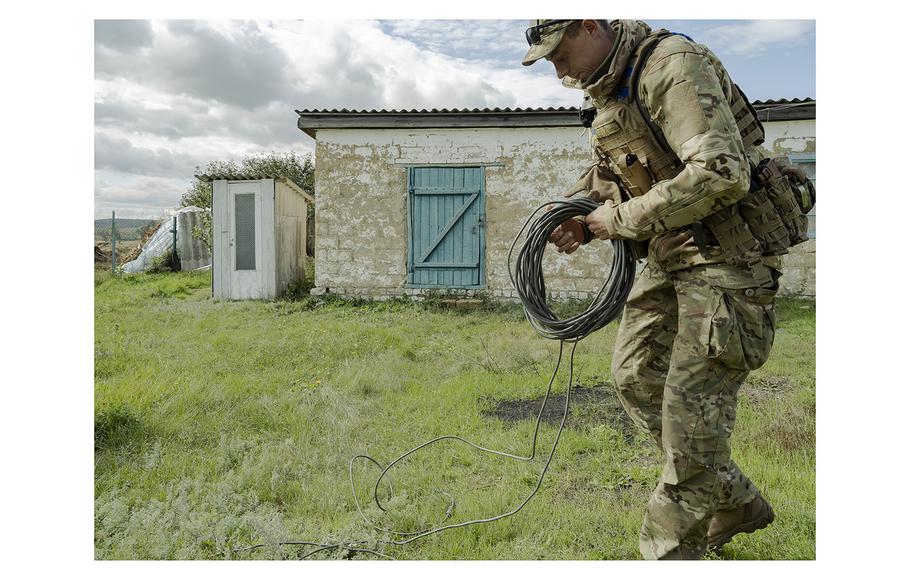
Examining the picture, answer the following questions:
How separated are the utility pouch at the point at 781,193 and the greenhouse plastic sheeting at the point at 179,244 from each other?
45.5 ft

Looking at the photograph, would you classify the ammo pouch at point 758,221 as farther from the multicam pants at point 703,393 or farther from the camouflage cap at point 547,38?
the camouflage cap at point 547,38

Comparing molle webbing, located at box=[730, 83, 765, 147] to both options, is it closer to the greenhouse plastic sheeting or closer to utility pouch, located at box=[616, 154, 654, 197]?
utility pouch, located at box=[616, 154, 654, 197]

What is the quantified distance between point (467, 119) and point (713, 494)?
8.29 m

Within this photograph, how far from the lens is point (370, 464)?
11.9 ft

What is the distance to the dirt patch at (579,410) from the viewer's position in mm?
4223

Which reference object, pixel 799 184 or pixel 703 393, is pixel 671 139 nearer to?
pixel 799 184

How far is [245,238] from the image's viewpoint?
10406mm

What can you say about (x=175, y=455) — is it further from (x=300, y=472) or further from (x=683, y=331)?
(x=683, y=331)

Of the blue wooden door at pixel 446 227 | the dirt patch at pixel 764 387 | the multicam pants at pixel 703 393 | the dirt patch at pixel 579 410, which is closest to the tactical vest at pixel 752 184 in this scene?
the multicam pants at pixel 703 393

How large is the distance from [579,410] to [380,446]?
158cm

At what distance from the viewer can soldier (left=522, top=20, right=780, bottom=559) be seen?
2.02 m

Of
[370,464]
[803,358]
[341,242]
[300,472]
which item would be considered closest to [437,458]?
[370,464]

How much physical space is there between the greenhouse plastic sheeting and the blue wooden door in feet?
23.0

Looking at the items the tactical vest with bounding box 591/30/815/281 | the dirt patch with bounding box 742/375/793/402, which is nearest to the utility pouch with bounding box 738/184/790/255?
the tactical vest with bounding box 591/30/815/281
